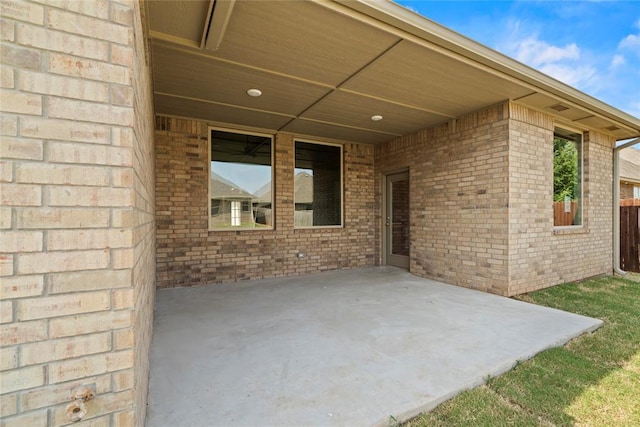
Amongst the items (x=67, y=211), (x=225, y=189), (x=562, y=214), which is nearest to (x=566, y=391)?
(x=67, y=211)

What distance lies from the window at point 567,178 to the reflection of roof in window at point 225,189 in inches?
219

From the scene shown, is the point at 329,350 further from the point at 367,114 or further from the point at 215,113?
the point at 215,113

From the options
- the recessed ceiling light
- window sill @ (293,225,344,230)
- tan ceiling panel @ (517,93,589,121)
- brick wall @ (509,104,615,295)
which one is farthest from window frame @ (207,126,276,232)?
the recessed ceiling light

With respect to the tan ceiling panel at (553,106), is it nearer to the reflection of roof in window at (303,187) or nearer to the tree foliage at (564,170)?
the tree foliage at (564,170)

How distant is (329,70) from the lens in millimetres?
3621

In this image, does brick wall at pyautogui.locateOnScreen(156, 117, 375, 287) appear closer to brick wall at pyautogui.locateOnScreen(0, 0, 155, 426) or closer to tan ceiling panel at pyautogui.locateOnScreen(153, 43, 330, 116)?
tan ceiling panel at pyautogui.locateOnScreen(153, 43, 330, 116)

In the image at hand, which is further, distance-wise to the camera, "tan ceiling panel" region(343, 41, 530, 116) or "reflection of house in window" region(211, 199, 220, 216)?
"reflection of house in window" region(211, 199, 220, 216)

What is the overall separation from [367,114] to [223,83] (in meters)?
2.37

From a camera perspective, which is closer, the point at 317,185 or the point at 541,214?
the point at 541,214

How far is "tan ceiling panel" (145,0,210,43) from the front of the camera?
252 centimetres

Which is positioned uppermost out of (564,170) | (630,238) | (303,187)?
(564,170)

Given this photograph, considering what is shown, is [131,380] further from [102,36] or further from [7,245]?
[102,36]

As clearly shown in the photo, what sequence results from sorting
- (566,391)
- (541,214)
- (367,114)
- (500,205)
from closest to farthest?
(566,391) < (500,205) < (541,214) < (367,114)

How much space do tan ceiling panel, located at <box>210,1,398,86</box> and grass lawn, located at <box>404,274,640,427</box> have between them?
3.10m
